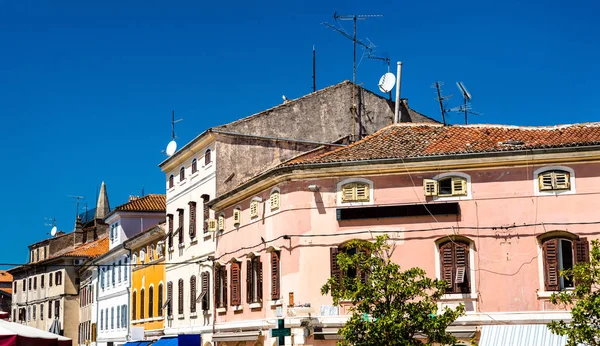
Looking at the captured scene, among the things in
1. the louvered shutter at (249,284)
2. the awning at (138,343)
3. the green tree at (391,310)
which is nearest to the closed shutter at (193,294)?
the louvered shutter at (249,284)

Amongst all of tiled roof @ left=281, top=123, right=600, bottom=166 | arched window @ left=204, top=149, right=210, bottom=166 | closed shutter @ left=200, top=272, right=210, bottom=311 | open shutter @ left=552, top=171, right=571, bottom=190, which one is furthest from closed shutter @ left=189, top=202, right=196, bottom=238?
open shutter @ left=552, top=171, right=571, bottom=190

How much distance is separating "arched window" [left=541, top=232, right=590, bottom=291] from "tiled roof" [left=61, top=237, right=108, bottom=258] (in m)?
46.9

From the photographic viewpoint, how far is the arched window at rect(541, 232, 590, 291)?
27562 millimetres

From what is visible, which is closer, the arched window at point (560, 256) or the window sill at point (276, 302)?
the arched window at point (560, 256)

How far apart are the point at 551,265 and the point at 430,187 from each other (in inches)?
168

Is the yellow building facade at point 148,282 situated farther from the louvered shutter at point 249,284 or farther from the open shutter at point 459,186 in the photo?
the open shutter at point 459,186

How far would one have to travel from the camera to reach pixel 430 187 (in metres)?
29.2

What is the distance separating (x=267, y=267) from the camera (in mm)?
32312

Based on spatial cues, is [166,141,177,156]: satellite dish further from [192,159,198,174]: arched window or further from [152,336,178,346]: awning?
[152,336,178,346]: awning

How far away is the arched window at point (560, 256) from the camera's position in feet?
90.4

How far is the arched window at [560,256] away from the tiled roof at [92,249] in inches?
1845

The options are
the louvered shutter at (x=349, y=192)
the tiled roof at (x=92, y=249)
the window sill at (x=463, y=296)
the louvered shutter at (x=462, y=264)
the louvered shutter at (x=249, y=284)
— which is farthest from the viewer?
the tiled roof at (x=92, y=249)

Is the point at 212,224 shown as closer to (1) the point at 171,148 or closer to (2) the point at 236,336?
(2) the point at 236,336

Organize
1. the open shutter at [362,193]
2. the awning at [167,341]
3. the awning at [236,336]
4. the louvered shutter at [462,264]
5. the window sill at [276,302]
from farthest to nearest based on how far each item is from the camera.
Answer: the awning at [167,341] → the awning at [236,336] → the window sill at [276,302] → the open shutter at [362,193] → the louvered shutter at [462,264]
